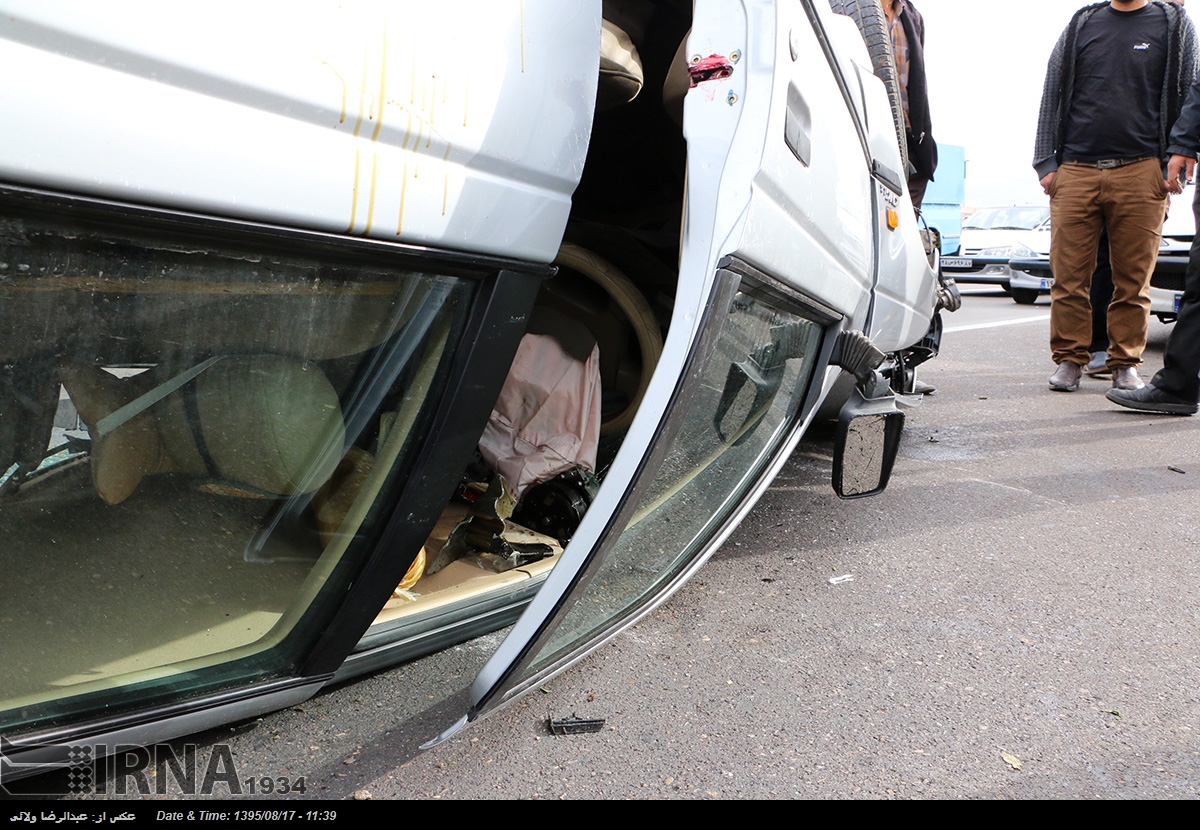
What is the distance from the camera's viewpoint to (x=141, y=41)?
86 centimetres

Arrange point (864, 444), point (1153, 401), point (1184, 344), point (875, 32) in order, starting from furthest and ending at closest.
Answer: point (1153, 401) < point (1184, 344) < point (875, 32) < point (864, 444)

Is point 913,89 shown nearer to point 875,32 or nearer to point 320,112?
point 875,32

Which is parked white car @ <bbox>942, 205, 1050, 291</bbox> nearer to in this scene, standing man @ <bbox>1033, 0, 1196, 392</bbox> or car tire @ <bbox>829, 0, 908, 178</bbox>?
standing man @ <bbox>1033, 0, 1196, 392</bbox>

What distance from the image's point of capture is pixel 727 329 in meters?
1.50

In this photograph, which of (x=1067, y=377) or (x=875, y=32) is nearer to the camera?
(x=875, y=32)

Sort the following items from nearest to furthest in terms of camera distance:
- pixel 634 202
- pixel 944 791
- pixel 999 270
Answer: pixel 944 791
pixel 634 202
pixel 999 270

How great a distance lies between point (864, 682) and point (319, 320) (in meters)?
1.38

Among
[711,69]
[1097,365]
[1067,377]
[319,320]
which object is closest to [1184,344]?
[1067,377]

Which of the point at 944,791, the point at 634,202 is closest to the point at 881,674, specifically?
the point at 944,791

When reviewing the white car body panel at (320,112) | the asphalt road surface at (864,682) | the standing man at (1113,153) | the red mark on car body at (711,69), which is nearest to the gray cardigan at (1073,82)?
the standing man at (1113,153)

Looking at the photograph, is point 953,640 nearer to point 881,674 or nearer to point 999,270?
point 881,674

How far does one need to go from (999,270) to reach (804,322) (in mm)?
11200

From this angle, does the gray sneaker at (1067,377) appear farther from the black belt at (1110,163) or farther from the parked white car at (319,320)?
the parked white car at (319,320)

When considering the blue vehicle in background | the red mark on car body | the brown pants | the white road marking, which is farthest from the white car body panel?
the blue vehicle in background
